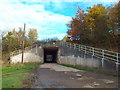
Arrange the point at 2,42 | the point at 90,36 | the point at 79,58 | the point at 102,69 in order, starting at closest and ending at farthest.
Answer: the point at 102,69, the point at 79,58, the point at 90,36, the point at 2,42

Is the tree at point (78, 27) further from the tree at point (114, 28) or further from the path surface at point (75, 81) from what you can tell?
the path surface at point (75, 81)

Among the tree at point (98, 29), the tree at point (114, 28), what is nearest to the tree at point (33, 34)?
the tree at point (98, 29)

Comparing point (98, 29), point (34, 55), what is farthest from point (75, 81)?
point (34, 55)

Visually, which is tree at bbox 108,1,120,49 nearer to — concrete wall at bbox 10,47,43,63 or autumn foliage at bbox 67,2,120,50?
autumn foliage at bbox 67,2,120,50

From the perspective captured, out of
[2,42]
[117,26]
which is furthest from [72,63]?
[2,42]

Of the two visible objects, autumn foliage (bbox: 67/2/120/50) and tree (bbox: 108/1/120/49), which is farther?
autumn foliage (bbox: 67/2/120/50)

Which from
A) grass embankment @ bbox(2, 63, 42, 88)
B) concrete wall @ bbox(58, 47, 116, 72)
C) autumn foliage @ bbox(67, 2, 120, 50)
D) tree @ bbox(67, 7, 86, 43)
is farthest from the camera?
tree @ bbox(67, 7, 86, 43)

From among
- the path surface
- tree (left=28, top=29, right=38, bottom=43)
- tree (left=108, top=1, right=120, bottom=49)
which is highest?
tree (left=28, top=29, right=38, bottom=43)

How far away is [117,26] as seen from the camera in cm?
1738

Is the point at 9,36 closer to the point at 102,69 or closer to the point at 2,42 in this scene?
the point at 2,42

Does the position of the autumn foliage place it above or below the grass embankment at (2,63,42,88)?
above

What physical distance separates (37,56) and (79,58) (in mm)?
12270

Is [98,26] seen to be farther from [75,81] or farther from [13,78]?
[13,78]

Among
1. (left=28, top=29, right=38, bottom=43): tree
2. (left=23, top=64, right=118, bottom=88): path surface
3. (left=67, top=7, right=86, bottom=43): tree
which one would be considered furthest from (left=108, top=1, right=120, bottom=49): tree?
(left=28, top=29, right=38, bottom=43): tree
